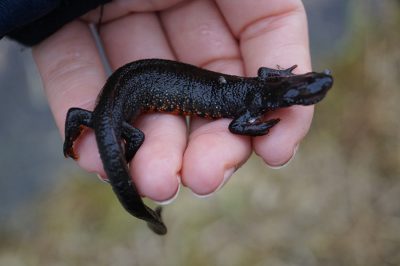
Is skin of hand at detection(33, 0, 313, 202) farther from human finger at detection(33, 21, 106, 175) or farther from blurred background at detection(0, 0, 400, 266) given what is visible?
blurred background at detection(0, 0, 400, 266)

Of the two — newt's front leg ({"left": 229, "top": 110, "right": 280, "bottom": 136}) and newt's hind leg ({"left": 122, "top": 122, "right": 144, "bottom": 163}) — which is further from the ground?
newt's front leg ({"left": 229, "top": 110, "right": 280, "bottom": 136})

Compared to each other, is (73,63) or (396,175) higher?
(73,63)

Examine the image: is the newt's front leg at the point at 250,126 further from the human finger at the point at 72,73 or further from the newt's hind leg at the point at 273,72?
the human finger at the point at 72,73

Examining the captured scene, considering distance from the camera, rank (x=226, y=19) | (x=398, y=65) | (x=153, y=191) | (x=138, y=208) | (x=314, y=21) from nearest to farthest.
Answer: (x=153, y=191)
(x=138, y=208)
(x=226, y=19)
(x=398, y=65)
(x=314, y=21)

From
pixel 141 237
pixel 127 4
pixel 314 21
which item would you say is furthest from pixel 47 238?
pixel 314 21

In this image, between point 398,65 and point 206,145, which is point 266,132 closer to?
point 206,145

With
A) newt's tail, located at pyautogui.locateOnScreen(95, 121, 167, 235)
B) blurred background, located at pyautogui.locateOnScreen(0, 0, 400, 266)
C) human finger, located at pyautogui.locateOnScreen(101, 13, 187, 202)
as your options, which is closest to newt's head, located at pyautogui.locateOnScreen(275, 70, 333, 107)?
human finger, located at pyautogui.locateOnScreen(101, 13, 187, 202)

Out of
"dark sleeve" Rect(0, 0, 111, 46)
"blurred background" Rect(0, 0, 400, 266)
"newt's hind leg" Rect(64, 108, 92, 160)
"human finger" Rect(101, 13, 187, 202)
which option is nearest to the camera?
"human finger" Rect(101, 13, 187, 202)

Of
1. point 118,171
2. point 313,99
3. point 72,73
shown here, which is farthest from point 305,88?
point 72,73
